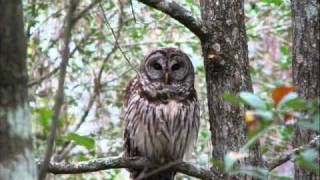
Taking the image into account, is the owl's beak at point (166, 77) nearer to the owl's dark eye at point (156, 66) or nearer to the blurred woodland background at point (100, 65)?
the owl's dark eye at point (156, 66)

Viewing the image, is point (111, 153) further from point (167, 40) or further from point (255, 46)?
point (255, 46)

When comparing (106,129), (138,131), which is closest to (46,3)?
(106,129)

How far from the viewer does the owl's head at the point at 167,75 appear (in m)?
4.89

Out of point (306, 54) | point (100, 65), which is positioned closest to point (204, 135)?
point (100, 65)

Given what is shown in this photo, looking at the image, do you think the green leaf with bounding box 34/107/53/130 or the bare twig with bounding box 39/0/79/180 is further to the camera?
the green leaf with bounding box 34/107/53/130

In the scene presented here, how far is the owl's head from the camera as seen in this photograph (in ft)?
16.0

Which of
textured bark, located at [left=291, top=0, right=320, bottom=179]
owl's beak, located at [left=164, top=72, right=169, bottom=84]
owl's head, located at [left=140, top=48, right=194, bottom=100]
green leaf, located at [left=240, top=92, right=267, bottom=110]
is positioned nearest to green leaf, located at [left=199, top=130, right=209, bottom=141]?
owl's head, located at [left=140, top=48, right=194, bottom=100]

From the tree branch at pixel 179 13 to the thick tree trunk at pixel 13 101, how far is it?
1.38 m

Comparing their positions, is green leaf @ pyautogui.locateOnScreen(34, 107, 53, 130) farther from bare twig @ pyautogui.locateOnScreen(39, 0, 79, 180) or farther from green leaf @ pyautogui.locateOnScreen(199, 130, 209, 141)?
green leaf @ pyautogui.locateOnScreen(199, 130, 209, 141)

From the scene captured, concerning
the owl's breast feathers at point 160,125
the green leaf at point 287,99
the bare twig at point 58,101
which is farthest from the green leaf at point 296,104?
the owl's breast feathers at point 160,125

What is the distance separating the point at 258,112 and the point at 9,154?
0.72 meters

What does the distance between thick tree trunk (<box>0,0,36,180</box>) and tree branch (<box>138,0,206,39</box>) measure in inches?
54.2

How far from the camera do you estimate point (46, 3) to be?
22.8 ft

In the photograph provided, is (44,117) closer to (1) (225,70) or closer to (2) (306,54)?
(1) (225,70)
